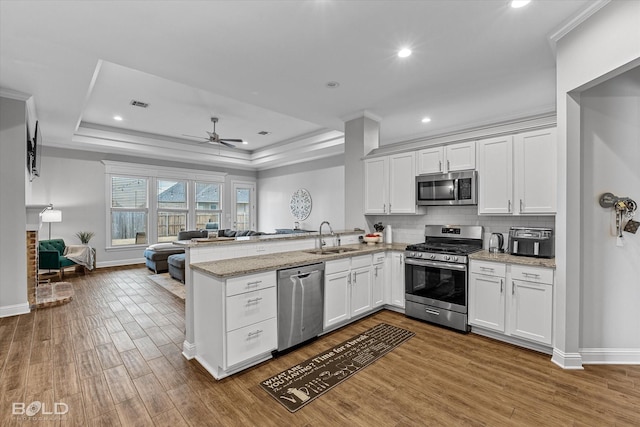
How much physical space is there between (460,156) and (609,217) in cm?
154

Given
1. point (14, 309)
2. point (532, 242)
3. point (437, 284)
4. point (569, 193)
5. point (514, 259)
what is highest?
point (569, 193)

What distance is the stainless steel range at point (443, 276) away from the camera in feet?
10.8

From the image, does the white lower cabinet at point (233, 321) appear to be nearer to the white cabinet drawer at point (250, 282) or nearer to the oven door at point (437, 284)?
the white cabinet drawer at point (250, 282)

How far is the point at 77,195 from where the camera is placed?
6.77 m

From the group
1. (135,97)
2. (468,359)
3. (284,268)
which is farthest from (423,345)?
(135,97)

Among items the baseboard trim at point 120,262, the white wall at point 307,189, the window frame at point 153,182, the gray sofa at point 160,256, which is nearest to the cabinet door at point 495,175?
the white wall at point 307,189

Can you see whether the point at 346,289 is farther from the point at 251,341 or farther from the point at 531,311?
the point at 531,311

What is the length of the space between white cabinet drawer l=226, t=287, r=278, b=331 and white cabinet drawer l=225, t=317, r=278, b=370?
5 centimetres

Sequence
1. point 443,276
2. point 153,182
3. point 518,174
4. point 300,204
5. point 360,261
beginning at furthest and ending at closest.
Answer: point 300,204, point 153,182, point 360,261, point 443,276, point 518,174

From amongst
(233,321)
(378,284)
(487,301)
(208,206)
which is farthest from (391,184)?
(208,206)

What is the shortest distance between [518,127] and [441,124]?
7.18 feet

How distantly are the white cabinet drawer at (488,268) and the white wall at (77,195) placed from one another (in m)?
7.89

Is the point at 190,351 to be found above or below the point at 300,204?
below

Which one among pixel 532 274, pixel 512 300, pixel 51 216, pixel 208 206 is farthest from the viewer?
pixel 208 206
